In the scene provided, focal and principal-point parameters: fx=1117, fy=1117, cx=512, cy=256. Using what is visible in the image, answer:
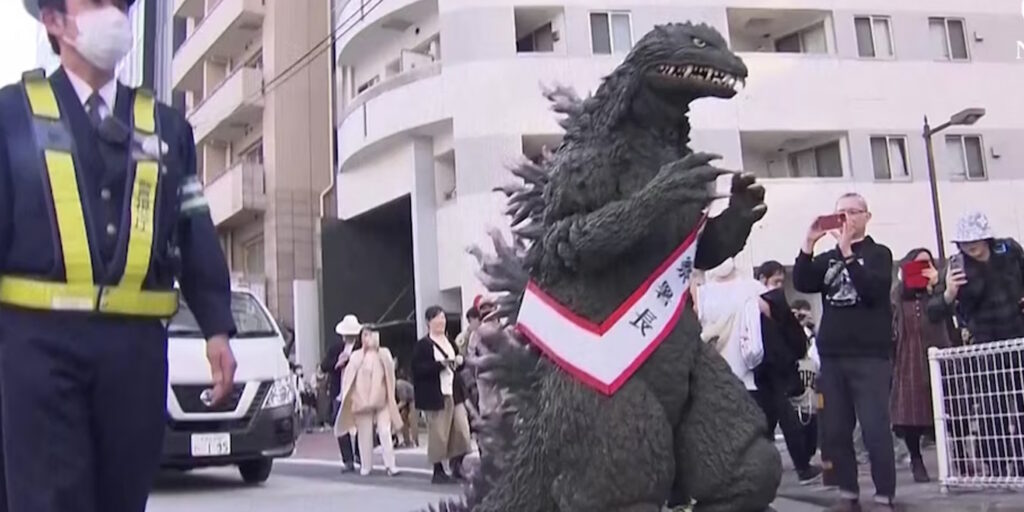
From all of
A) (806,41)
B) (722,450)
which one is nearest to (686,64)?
(722,450)

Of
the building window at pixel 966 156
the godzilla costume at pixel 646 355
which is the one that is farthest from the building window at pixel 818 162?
the godzilla costume at pixel 646 355

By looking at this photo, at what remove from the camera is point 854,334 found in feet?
19.2

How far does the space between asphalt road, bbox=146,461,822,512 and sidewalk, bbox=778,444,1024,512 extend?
31cm

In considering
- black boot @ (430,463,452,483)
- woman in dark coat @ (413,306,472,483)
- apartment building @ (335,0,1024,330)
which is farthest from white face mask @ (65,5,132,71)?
apartment building @ (335,0,1024,330)

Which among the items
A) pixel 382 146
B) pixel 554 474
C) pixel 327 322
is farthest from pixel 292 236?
pixel 554 474

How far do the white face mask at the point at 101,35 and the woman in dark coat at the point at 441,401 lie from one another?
7055 millimetres

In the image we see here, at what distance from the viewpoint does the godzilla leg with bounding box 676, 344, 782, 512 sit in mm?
3209

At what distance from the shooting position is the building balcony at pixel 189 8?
33.6 metres

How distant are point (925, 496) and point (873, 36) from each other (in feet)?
54.9

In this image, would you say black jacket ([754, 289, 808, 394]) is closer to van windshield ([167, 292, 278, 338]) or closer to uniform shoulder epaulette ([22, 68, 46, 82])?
van windshield ([167, 292, 278, 338])

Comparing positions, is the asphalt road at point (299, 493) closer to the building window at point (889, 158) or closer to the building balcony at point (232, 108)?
the building window at point (889, 158)

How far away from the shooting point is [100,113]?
2.91 metres

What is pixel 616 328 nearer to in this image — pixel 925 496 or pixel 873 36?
pixel 925 496

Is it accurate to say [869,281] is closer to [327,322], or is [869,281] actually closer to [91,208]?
[91,208]
